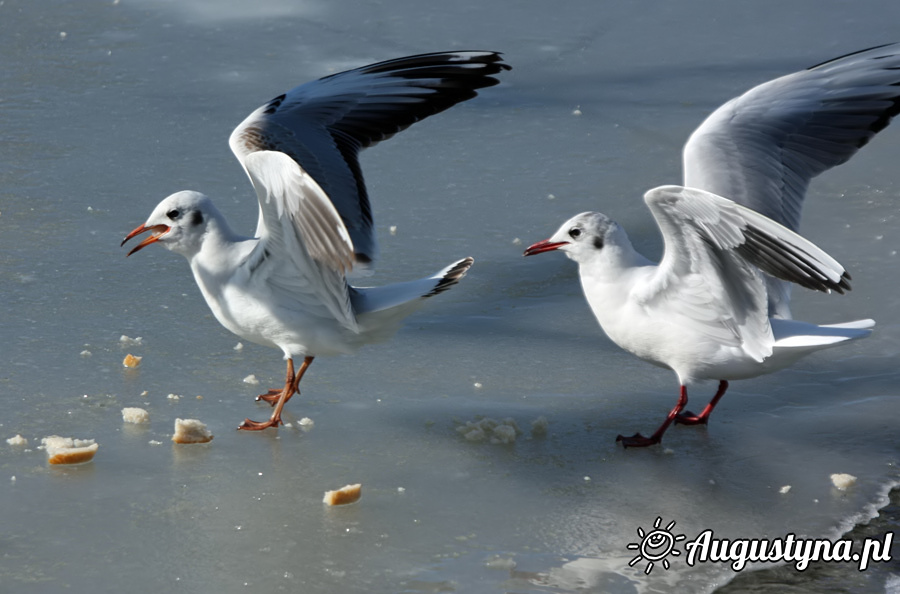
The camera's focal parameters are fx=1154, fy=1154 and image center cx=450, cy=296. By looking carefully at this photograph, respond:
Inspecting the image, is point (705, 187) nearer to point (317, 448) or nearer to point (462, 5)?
point (317, 448)

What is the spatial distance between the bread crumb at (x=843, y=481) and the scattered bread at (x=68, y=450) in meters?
2.20

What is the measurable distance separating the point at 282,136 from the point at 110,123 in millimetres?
2672

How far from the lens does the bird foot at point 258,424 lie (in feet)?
12.3

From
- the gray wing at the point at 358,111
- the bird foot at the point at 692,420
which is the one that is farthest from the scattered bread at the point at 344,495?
the bird foot at the point at 692,420

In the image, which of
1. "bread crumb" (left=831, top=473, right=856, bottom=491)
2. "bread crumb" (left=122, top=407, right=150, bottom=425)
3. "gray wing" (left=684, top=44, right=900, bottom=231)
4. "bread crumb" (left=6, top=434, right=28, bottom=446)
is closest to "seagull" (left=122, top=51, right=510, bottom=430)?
"bread crumb" (left=122, top=407, right=150, bottom=425)

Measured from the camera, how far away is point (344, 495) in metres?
3.25

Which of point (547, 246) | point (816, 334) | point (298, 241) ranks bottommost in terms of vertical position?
point (816, 334)

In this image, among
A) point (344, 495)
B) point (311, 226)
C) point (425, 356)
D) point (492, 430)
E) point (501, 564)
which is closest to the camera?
point (501, 564)

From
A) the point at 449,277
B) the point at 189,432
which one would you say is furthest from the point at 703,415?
the point at 189,432

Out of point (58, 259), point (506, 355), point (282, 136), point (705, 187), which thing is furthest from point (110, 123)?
point (705, 187)

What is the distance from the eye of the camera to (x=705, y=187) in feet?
13.5

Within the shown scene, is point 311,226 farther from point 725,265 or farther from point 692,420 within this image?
point 692,420

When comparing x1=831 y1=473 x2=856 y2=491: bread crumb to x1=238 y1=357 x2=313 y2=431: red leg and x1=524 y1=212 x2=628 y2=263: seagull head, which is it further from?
x1=238 y1=357 x2=313 y2=431: red leg

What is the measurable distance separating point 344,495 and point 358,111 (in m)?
1.72
